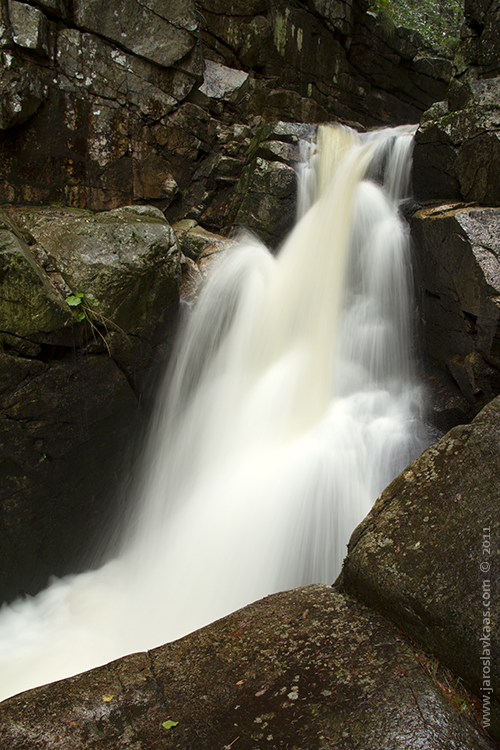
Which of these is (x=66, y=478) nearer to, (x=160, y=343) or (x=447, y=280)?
(x=160, y=343)

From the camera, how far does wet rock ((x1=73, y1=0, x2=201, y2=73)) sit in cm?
730

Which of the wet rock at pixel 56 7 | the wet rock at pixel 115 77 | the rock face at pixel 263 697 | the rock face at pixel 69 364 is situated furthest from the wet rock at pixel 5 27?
the rock face at pixel 263 697

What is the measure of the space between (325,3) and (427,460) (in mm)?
12237

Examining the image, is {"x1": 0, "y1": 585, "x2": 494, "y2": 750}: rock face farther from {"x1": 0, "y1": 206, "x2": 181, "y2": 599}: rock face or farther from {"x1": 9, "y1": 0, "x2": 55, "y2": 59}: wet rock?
{"x1": 9, "y1": 0, "x2": 55, "y2": 59}: wet rock

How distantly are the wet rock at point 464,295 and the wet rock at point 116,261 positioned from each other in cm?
316

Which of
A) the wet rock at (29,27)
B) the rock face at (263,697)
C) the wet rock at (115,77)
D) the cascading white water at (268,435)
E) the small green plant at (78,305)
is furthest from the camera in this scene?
the wet rock at (115,77)

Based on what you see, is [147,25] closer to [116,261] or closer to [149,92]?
[149,92]

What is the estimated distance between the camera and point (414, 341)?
5840mm

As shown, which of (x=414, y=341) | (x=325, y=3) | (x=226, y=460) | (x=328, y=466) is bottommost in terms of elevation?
(x=226, y=460)

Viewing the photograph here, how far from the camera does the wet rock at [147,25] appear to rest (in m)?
7.30

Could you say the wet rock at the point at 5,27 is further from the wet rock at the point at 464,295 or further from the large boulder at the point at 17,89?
the wet rock at the point at 464,295

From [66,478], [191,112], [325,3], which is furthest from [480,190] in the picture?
[325,3]

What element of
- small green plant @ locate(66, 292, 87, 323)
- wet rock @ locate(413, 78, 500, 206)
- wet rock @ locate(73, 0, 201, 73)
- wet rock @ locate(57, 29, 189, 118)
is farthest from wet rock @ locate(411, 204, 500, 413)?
wet rock @ locate(73, 0, 201, 73)

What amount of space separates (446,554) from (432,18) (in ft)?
56.8
